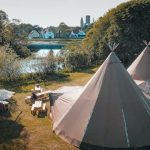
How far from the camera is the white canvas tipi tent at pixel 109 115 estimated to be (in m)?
15.0

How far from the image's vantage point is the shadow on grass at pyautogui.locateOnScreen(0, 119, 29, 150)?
53.3 ft

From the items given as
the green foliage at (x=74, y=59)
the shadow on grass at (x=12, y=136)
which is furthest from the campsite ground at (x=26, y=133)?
the green foliage at (x=74, y=59)

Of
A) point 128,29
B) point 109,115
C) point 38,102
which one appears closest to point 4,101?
point 38,102

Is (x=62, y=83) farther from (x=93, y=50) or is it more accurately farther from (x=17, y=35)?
(x=17, y=35)

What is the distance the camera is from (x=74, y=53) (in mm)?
42156

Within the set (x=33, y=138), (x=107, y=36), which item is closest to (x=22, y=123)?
(x=33, y=138)

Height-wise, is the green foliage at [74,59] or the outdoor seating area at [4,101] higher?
the green foliage at [74,59]

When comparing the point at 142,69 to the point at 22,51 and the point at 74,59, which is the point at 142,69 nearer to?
the point at 74,59

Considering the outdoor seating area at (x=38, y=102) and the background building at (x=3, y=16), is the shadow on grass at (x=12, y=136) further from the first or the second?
the background building at (x=3, y=16)

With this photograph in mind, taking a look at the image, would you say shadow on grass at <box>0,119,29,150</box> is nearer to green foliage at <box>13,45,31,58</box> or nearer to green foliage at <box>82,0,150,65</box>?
green foliage at <box>82,0,150,65</box>

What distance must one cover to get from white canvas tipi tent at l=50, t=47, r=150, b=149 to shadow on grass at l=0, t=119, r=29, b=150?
75.8 inches

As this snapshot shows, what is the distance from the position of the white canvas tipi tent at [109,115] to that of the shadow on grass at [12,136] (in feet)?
6.32

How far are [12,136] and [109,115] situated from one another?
5664 millimetres

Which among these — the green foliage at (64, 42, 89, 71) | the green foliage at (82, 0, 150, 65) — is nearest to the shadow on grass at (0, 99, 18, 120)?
the green foliage at (64, 42, 89, 71)
